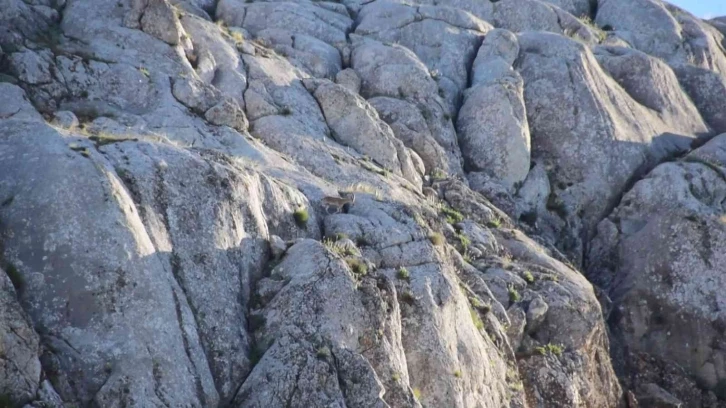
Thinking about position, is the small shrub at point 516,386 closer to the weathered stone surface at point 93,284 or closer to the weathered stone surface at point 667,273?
the weathered stone surface at point 667,273

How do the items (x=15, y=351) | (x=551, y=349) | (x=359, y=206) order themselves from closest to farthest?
(x=15, y=351)
(x=359, y=206)
(x=551, y=349)

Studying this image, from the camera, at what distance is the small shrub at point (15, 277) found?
21312mm

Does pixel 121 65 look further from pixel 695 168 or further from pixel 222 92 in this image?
pixel 695 168

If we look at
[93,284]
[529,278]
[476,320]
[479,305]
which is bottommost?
[529,278]

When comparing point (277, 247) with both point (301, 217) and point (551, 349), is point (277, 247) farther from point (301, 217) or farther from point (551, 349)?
point (551, 349)

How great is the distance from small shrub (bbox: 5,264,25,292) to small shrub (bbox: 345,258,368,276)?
29.4 feet

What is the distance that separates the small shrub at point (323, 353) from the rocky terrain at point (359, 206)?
23 centimetres

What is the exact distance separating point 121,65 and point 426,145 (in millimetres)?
14463

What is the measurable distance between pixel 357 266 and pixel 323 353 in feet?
12.1

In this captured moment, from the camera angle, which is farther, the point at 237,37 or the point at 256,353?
the point at 237,37

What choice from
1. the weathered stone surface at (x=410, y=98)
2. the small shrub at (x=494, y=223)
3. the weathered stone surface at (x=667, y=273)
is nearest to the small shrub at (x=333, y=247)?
the small shrub at (x=494, y=223)

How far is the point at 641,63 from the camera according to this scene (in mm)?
55656

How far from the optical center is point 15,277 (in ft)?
70.2

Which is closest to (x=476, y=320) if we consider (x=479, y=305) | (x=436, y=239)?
(x=479, y=305)
